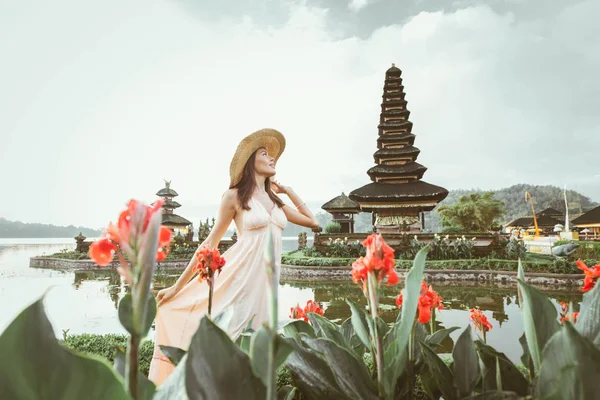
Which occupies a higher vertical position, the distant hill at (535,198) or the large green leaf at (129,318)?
the distant hill at (535,198)

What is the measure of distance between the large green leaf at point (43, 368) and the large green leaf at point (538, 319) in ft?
2.25

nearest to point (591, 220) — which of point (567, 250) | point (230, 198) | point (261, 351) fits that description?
point (567, 250)

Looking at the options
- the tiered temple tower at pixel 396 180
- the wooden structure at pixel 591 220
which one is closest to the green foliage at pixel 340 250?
the tiered temple tower at pixel 396 180

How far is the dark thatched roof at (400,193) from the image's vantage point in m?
19.4

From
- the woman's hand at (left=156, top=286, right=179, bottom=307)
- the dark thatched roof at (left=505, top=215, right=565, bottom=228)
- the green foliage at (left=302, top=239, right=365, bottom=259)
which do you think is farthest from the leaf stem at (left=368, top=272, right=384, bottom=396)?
the dark thatched roof at (left=505, top=215, right=565, bottom=228)

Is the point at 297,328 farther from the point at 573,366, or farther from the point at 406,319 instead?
the point at 573,366

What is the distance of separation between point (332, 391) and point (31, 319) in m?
0.51

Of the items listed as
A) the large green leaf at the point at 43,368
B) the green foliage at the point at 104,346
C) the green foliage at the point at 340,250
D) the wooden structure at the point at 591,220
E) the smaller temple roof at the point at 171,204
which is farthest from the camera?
the smaller temple roof at the point at 171,204

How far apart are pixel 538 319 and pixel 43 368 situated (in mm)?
784

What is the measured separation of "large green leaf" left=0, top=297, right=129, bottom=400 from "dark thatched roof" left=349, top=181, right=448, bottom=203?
19891mm

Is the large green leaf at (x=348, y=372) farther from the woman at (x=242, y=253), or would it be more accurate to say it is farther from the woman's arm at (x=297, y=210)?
the woman's arm at (x=297, y=210)

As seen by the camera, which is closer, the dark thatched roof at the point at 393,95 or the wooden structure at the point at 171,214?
the dark thatched roof at the point at 393,95

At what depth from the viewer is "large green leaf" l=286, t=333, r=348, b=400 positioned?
2.16ft

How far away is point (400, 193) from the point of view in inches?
779
